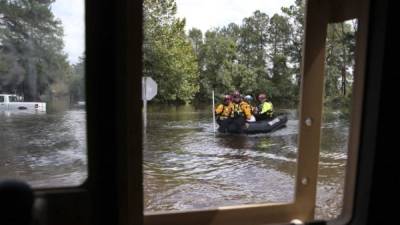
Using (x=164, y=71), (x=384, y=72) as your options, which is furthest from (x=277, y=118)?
(x=164, y=71)

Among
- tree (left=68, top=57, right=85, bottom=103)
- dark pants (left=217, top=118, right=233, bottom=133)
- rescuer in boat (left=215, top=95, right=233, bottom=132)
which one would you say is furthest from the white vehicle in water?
dark pants (left=217, top=118, right=233, bottom=133)

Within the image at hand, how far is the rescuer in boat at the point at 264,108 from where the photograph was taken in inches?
70.3

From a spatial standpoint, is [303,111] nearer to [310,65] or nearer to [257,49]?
[310,65]

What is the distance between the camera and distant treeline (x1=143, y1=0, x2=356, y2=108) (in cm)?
138

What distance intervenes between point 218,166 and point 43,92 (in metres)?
1.18

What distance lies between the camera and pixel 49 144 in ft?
3.97

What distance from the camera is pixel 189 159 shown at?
1.84 m

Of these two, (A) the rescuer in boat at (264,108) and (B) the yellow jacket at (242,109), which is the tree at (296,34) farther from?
(B) the yellow jacket at (242,109)

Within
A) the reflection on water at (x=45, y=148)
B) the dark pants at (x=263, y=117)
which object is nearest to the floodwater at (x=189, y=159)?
the reflection on water at (x=45, y=148)

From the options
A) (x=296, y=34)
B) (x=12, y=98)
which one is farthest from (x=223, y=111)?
(x=12, y=98)

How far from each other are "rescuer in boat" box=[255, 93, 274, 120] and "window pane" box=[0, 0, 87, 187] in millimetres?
918

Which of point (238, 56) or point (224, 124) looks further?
point (224, 124)

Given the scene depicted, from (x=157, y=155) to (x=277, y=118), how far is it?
2.21ft

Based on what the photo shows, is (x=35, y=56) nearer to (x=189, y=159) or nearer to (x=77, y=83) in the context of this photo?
(x=77, y=83)
